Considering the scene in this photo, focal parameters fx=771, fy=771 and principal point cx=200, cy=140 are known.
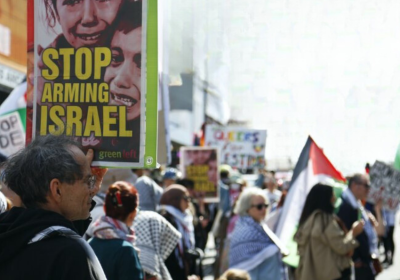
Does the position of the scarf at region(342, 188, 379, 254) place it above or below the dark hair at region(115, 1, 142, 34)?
below

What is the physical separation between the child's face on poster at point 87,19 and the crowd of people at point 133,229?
544 millimetres

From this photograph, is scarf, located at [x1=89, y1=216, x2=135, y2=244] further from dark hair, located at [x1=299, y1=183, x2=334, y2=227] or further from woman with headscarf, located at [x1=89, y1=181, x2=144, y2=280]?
dark hair, located at [x1=299, y1=183, x2=334, y2=227]

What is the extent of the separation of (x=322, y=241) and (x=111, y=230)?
2995 millimetres

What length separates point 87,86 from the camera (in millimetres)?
3527

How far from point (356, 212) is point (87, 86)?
5.16 metres

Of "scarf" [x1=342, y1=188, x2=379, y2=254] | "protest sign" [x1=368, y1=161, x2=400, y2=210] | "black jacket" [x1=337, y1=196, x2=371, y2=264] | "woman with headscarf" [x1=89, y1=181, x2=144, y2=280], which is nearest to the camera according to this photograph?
"woman with headscarf" [x1=89, y1=181, x2=144, y2=280]

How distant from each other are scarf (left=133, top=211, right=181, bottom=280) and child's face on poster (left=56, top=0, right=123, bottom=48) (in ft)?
7.76

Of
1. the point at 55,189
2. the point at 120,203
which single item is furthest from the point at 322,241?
the point at 55,189

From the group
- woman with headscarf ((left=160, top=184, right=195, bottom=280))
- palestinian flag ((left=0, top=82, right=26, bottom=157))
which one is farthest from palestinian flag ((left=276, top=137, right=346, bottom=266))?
palestinian flag ((left=0, top=82, right=26, bottom=157))

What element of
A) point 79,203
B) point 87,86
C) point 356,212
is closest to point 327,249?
point 356,212

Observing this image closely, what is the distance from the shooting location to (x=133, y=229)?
552 centimetres

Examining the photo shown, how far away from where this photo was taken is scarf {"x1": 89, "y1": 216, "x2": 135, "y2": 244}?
4.64 m

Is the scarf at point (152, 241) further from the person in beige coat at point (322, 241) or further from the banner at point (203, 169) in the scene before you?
the banner at point (203, 169)

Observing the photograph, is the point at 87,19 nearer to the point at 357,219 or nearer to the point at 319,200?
the point at 319,200
